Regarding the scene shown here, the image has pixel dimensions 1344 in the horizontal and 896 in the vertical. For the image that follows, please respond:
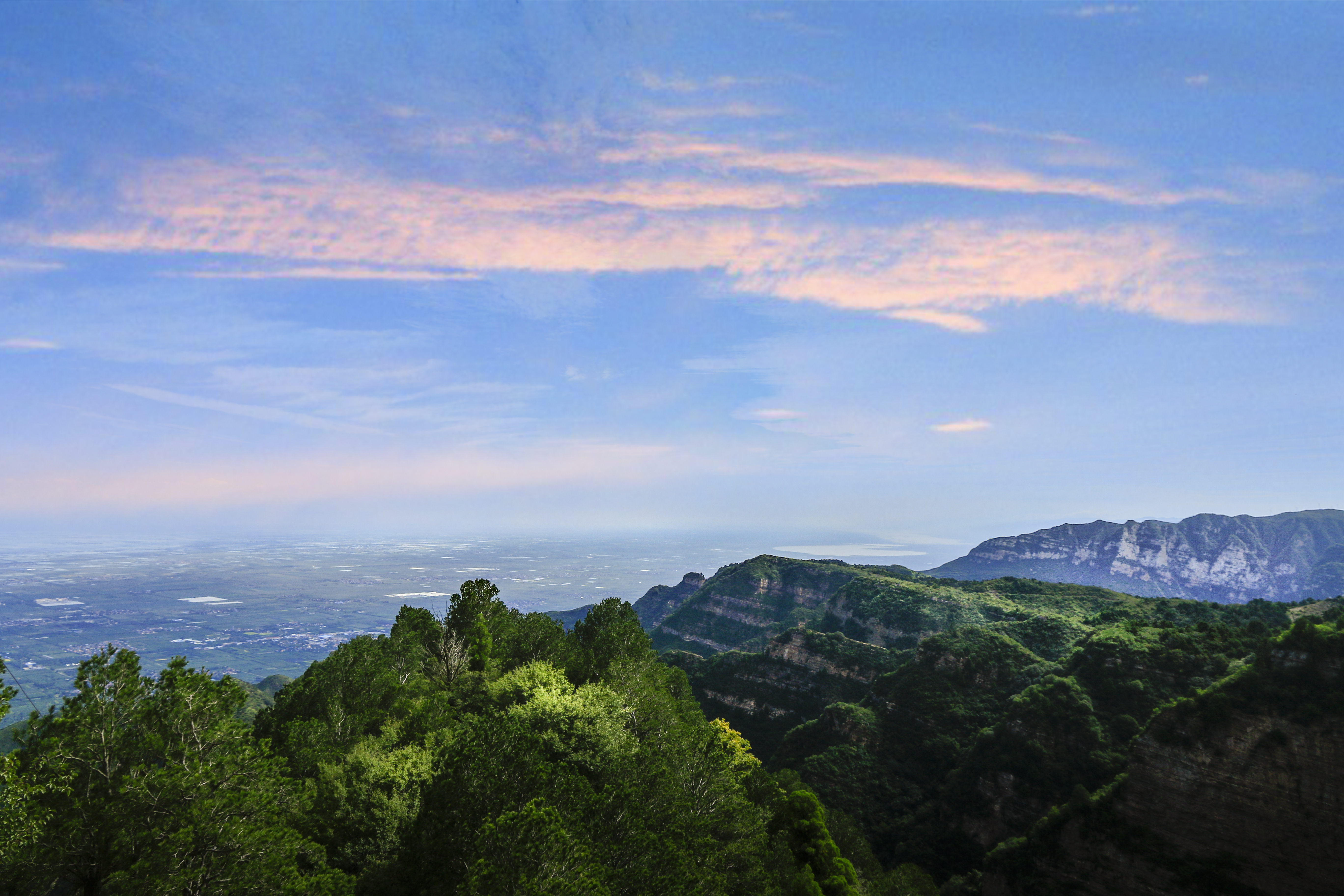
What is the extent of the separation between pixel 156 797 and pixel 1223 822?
85678 millimetres

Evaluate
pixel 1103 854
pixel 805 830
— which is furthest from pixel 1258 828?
pixel 805 830

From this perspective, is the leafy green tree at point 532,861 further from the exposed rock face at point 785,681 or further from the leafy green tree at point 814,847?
the exposed rock face at point 785,681

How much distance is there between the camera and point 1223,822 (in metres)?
55.7

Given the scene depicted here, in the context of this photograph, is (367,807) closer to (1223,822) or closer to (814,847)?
(814,847)

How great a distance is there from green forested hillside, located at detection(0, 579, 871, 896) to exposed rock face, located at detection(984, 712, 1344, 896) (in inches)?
1227

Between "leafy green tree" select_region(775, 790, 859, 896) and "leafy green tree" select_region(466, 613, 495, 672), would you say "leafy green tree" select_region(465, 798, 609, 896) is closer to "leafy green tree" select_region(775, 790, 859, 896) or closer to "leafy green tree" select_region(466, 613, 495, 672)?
"leafy green tree" select_region(775, 790, 859, 896)

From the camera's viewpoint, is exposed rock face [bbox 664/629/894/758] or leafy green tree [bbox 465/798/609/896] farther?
exposed rock face [bbox 664/629/894/758]

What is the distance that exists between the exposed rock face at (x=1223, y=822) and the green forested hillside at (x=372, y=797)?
31.2m

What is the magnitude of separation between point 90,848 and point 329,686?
84.2ft

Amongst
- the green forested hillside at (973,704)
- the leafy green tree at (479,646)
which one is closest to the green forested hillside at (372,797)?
the leafy green tree at (479,646)

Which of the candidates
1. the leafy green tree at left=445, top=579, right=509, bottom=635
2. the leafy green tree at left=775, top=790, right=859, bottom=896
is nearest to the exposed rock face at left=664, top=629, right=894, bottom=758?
the leafy green tree at left=445, top=579, right=509, bottom=635

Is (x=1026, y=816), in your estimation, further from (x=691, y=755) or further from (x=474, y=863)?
(x=474, y=863)

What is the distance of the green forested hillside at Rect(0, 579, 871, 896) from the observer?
2184 cm

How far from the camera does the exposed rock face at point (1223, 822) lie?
51.8m
